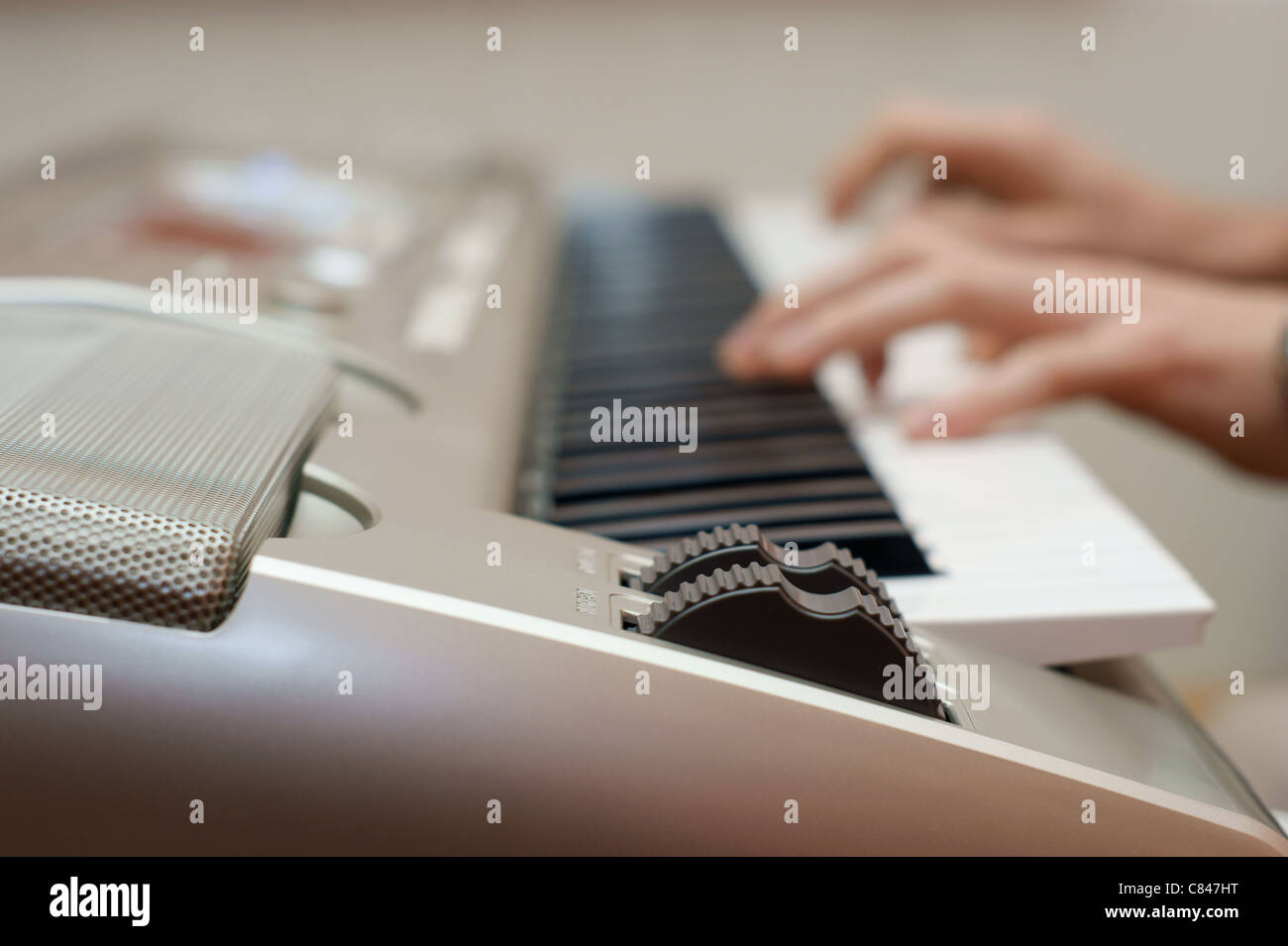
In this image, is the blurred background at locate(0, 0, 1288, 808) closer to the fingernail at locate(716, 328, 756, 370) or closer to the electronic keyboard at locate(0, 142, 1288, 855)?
the fingernail at locate(716, 328, 756, 370)

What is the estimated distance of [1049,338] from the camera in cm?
69

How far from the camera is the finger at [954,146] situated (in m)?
0.96

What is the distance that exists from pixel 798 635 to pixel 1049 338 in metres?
0.46

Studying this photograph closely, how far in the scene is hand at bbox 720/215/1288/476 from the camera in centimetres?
63

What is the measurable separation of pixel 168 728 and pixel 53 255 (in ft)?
1.24

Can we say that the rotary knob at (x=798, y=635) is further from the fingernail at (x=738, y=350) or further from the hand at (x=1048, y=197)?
the hand at (x=1048, y=197)

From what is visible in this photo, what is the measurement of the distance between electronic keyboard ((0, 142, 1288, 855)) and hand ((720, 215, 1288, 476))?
0.16 metres

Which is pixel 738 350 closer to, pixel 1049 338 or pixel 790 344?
pixel 790 344

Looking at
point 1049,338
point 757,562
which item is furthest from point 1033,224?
point 757,562

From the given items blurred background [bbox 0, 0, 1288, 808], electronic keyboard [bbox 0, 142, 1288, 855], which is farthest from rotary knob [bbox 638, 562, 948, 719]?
blurred background [bbox 0, 0, 1288, 808]

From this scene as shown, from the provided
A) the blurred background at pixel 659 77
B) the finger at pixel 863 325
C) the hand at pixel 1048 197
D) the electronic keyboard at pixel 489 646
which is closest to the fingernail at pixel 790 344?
the finger at pixel 863 325

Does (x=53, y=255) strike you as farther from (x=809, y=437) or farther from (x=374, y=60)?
(x=374, y=60)

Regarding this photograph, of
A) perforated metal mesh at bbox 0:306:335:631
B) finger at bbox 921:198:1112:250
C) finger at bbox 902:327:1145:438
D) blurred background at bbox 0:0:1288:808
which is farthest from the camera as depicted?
blurred background at bbox 0:0:1288:808
